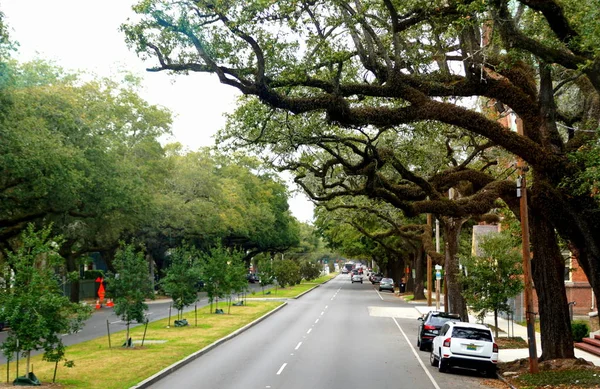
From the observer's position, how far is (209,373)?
17.8m

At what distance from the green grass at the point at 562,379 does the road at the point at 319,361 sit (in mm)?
1269

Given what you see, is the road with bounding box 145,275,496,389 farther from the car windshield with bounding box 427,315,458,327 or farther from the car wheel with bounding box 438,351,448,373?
the car windshield with bounding box 427,315,458,327

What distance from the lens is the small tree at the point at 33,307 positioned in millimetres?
14969

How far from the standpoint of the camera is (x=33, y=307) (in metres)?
15.1

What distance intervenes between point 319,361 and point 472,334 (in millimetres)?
4662

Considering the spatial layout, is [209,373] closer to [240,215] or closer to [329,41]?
[329,41]

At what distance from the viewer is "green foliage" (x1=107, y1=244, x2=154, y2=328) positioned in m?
23.0

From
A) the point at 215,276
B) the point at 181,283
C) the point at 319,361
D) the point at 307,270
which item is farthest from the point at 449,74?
the point at 307,270

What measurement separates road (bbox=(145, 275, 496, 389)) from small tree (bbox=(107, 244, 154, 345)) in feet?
9.86

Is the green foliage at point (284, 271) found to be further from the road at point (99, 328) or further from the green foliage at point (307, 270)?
the road at point (99, 328)

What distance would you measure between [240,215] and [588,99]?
2043 inches

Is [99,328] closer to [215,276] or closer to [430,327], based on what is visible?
[215,276]

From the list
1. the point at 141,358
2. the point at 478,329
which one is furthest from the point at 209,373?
the point at 478,329

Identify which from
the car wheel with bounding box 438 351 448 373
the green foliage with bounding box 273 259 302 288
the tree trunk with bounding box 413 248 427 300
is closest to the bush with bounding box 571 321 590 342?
the car wheel with bounding box 438 351 448 373
